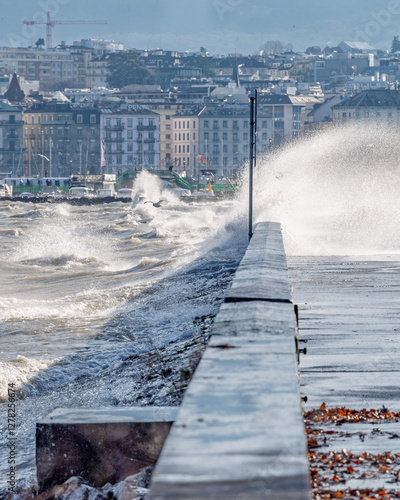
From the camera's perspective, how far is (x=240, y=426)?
3682mm

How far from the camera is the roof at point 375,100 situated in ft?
401

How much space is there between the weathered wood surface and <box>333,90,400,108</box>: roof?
391 ft

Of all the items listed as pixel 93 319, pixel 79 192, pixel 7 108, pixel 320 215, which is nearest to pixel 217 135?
pixel 7 108

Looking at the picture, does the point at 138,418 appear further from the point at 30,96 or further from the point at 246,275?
the point at 30,96

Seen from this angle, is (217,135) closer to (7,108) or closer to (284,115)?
(284,115)

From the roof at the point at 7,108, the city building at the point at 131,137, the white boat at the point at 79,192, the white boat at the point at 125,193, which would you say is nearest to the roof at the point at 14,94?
the roof at the point at 7,108

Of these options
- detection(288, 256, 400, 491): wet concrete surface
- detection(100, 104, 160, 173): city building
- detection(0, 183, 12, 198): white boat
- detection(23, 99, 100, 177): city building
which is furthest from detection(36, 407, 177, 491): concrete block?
detection(23, 99, 100, 177): city building

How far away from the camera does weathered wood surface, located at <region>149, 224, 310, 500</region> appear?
10.3ft

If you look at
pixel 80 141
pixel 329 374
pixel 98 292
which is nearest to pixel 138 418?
pixel 329 374

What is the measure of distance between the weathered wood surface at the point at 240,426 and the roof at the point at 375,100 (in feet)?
391

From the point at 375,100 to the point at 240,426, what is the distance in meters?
122

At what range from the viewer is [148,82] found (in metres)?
187

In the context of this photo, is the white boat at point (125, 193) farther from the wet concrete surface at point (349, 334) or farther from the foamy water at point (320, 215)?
the wet concrete surface at point (349, 334)

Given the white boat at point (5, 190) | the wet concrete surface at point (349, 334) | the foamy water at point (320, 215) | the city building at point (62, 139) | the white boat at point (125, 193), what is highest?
the wet concrete surface at point (349, 334)
